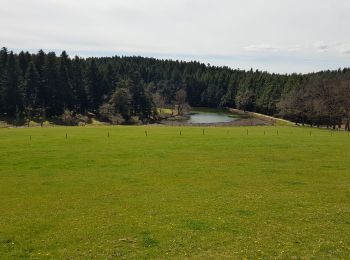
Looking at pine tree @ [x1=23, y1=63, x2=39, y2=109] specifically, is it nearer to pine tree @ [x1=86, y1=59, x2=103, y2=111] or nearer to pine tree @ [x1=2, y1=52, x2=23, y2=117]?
pine tree @ [x1=2, y1=52, x2=23, y2=117]

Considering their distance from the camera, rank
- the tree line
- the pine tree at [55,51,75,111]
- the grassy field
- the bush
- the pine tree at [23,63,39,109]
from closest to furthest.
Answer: the grassy field, the tree line, the pine tree at [23,63,39,109], the pine tree at [55,51,75,111], the bush

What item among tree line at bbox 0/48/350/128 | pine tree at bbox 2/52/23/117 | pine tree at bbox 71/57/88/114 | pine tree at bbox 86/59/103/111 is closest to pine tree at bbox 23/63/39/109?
tree line at bbox 0/48/350/128

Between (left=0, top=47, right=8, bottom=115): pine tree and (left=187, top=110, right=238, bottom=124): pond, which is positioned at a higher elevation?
(left=0, top=47, right=8, bottom=115): pine tree

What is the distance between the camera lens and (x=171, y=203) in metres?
27.0

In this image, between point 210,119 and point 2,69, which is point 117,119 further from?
point 210,119

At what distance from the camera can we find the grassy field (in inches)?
739

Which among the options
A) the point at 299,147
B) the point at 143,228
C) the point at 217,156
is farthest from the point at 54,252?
the point at 299,147

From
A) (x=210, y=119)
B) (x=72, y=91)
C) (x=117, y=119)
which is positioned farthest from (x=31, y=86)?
(x=210, y=119)

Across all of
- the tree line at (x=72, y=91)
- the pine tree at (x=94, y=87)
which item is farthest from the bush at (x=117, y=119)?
the pine tree at (x=94, y=87)

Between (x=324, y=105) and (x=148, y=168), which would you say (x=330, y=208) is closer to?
(x=148, y=168)

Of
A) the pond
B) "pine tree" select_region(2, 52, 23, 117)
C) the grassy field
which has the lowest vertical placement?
the pond

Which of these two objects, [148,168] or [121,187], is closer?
[121,187]

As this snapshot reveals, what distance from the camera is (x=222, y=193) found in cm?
3027

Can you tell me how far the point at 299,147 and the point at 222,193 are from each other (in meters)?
32.2
